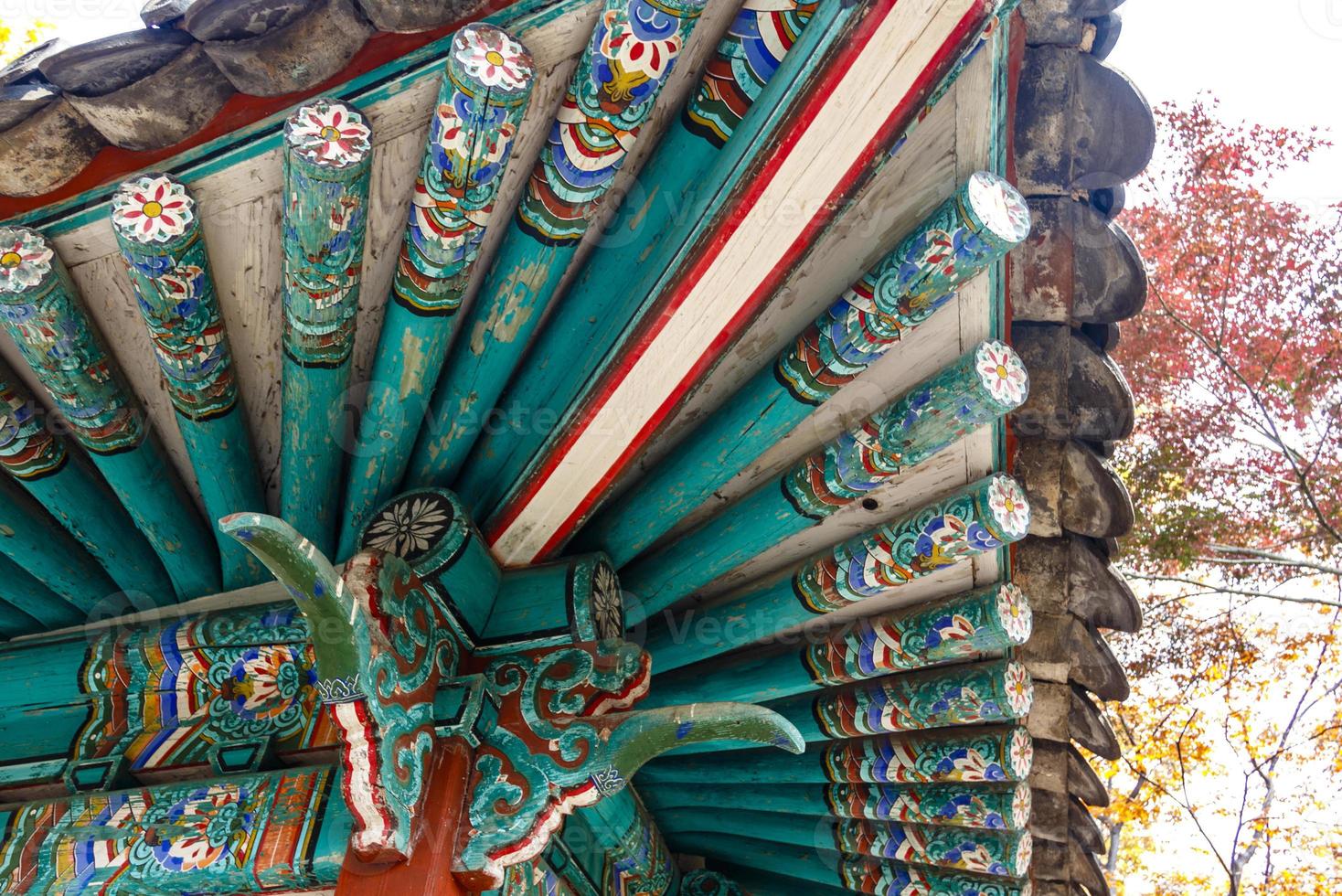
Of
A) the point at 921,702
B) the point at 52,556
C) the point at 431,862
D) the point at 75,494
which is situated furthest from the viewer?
the point at 921,702

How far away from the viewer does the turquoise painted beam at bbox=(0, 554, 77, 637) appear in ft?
10.3

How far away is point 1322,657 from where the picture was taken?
28.2 ft

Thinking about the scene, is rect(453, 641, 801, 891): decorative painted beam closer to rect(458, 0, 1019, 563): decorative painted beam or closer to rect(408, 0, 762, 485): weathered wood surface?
rect(458, 0, 1019, 563): decorative painted beam

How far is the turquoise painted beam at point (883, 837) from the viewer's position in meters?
3.97

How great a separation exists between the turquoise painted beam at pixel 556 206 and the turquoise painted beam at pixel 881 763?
72.9 inches

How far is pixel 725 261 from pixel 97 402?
1.51 meters

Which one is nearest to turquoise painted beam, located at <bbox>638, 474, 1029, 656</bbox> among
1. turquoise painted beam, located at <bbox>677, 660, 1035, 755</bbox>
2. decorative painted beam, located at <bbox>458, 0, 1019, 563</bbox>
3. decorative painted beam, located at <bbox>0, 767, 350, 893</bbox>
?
turquoise painted beam, located at <bbox>677, 660, 1035, 755</bbox>

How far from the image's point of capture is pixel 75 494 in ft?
9.22

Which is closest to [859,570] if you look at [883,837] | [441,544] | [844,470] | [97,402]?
[844,470]

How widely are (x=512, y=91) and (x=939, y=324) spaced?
1.33 meters

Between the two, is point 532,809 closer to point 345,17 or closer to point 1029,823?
point 345,17

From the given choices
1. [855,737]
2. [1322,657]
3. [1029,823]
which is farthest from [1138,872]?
[855,737]

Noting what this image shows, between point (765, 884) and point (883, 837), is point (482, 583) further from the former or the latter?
point (765, 884)

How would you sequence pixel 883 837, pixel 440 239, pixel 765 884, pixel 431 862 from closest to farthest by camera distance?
pixel 440 239, pixel 431 862, pixel 883 837, pixel 765 884
